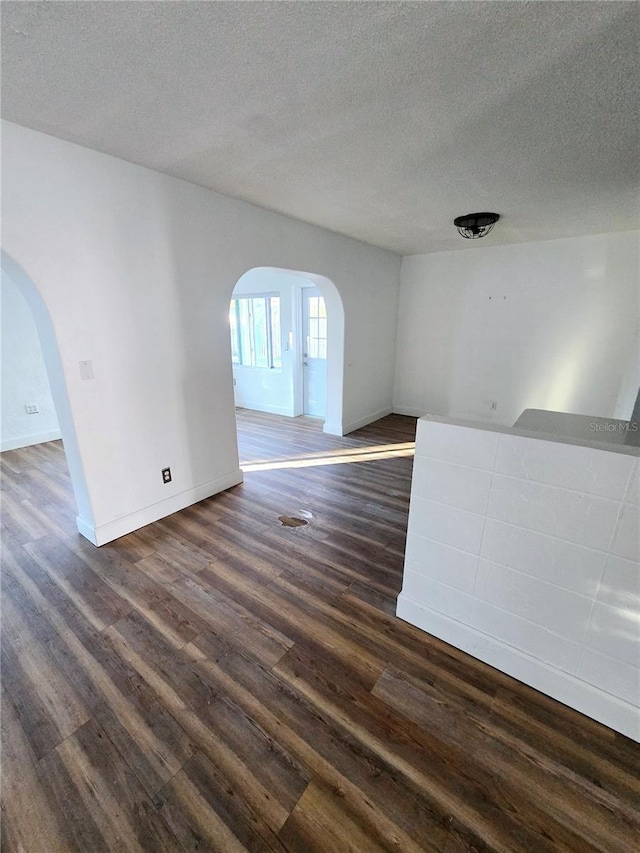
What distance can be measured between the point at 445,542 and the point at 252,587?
1.17 m

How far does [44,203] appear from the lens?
1.86m

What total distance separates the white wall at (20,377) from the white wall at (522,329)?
16.7ft

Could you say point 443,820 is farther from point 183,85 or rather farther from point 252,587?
point 183,85

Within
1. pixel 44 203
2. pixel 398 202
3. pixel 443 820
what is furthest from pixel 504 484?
pixel 44 203

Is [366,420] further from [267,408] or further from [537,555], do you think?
[537,555]

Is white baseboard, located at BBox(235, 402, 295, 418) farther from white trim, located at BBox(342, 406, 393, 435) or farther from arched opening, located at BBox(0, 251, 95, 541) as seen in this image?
arched opening, located at BBox(0, 251, 95, 541)

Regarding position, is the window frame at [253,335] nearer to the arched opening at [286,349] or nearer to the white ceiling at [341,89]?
the arched opening at [286,349]

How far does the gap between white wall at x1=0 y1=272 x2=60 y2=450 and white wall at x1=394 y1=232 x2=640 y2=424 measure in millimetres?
→ 5079

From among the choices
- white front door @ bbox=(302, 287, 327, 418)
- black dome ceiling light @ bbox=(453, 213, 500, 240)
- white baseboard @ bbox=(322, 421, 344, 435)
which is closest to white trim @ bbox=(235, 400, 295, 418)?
white front door @ bbox=(302, 287, 327, 418)

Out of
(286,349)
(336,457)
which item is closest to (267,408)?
(286,349)

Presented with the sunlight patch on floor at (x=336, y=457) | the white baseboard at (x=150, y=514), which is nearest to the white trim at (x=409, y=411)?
the sunlight patch on floor at (x=336, y=457)

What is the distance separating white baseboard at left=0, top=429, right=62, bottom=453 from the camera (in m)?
4.22

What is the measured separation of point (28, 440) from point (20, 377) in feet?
2.63

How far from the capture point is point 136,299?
2.33m
